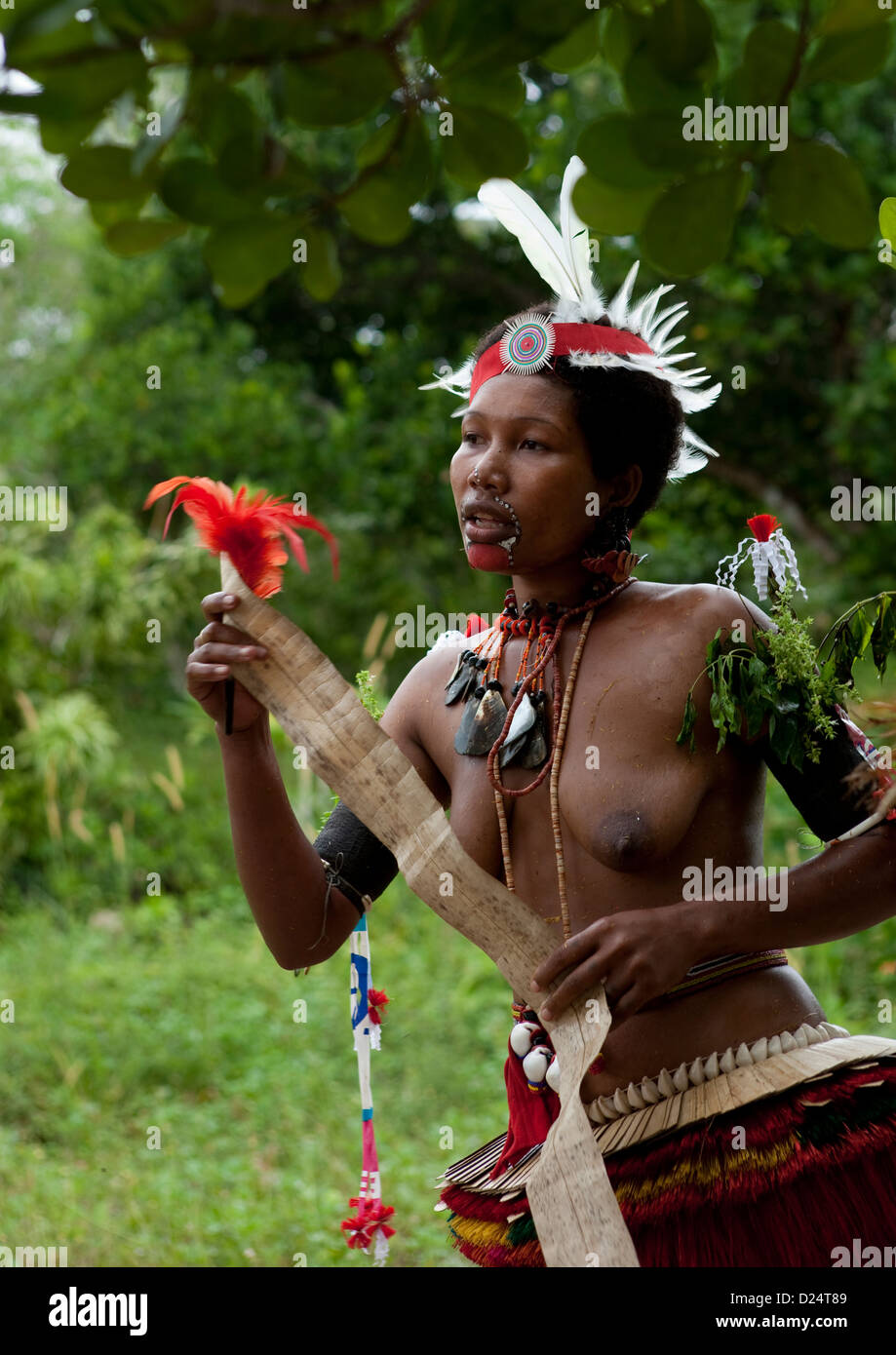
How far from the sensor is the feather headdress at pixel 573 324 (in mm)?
1857

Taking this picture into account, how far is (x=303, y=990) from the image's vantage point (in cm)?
529

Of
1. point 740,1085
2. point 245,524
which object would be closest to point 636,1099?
point 740,1085

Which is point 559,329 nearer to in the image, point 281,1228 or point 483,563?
point 483,563

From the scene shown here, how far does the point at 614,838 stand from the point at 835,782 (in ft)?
1.02

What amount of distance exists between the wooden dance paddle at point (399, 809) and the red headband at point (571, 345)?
0.50 metres

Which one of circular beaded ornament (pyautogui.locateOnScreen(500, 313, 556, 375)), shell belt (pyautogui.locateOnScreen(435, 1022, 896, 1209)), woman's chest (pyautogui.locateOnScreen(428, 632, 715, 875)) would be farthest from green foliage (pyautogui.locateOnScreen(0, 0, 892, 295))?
shell belt (pyautogui.locateOnScreen(435, 1022, 896, 1209))

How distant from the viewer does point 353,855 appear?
1.99 meters

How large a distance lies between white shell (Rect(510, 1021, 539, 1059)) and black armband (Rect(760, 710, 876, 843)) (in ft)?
1.58

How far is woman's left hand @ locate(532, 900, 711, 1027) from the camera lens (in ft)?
5.23

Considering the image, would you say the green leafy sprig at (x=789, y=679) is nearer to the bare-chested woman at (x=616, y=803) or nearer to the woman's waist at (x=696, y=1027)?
the bare-chested woman at (x=616, y=803)

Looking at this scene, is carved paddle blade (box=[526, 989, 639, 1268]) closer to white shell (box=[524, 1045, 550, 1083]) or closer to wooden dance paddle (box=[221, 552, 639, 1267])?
wooden dance paddle (box=[221, 552, 639, 1267])

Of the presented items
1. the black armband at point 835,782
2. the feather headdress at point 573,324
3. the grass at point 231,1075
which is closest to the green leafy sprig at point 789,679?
the black armband at point 835,782

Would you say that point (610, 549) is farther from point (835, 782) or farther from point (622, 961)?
point (622, 961)
